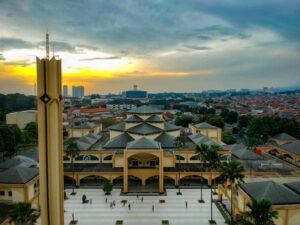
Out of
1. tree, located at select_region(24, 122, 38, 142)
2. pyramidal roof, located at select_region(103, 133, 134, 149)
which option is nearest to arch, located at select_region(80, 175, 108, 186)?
pyramidal roof, located at select_region(103, 133, 134, 149)

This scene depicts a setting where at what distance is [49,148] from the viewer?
2948 cm

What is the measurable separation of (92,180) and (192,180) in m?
18.9

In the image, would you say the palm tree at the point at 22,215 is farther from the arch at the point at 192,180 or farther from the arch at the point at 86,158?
the arch at the point at 86,158

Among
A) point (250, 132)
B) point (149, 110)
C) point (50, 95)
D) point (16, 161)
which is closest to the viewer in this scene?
point (50, 95)

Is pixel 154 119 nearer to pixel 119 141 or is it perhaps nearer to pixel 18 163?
pixel 119 141

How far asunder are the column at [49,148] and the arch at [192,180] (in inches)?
1261

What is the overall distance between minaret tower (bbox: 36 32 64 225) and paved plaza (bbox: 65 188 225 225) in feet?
43.2

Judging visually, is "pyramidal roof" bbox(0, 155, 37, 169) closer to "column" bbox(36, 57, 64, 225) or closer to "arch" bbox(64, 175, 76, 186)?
"arch" bbox(64, 175, 76, 186)

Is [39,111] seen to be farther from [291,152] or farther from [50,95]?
[291,152]

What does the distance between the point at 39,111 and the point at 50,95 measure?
5.97ft

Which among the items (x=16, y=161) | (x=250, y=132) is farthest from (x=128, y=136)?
(x=250, y=132)

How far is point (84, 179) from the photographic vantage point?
59500mm

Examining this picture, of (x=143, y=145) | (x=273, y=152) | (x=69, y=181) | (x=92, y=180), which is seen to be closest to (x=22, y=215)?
(x=143, y=145)

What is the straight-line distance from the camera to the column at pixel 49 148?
2909cm
